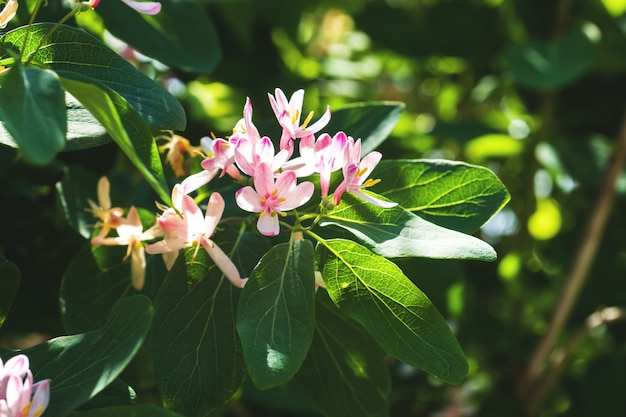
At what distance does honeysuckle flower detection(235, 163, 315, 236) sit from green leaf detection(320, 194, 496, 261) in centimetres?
4

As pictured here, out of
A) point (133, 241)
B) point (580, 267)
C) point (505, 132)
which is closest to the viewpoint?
point (133, 241)

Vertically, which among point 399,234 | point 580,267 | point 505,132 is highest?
point 399,234

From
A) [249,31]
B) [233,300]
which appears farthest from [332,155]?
[249,31]

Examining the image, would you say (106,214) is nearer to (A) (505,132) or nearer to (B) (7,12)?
(B) (7,12)

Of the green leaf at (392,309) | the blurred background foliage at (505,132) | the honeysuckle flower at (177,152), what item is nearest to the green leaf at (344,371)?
Answer: the green leaf at (392,309)

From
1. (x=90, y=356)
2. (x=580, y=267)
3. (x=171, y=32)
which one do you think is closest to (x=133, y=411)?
(x=90, y=356)

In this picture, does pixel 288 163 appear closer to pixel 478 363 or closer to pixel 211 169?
pixel 211 169

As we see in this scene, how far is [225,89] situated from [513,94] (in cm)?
62

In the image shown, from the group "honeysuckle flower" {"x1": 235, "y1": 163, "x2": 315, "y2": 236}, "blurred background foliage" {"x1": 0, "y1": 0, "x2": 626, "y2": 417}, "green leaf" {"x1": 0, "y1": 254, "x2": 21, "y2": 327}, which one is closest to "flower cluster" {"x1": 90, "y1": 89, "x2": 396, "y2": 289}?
"honeysuckle flower" {"x1": 235, "y1": 163, "x2": 315, "y2": 236}

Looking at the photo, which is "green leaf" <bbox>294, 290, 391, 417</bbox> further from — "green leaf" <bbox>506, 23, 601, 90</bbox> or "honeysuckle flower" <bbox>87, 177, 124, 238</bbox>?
"green leaf" <bbox>506, 23, 601, 90</bbox>

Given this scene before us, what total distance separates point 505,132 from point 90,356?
1.09 metres

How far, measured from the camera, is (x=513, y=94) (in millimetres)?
1721

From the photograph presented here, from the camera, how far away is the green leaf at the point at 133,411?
52 centimetres

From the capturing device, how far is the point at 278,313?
0.59 metres
